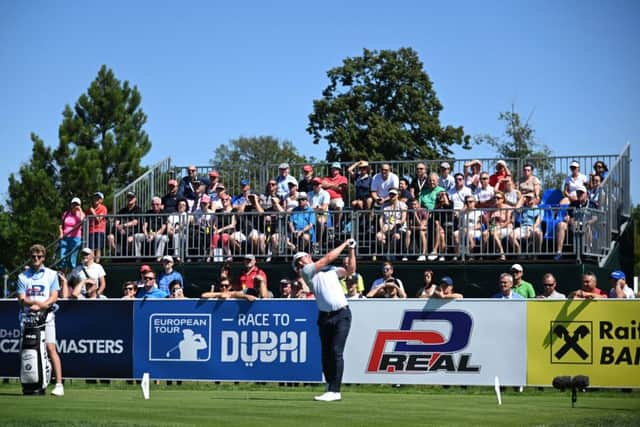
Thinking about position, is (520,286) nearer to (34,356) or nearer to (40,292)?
(40,292)

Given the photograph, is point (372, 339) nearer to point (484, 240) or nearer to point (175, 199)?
point (484, 240)

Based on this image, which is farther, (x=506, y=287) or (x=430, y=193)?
(x=430, y=193)

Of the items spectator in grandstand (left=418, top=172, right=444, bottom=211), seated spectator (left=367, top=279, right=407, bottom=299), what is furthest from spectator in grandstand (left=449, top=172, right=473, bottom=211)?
seated spectator (left=367, top=279, right=407, bottom=299)

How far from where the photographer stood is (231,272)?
2333cm

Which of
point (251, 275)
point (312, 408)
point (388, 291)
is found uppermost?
point (251, 275)

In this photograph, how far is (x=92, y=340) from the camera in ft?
65.7

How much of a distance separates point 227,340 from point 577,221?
6883mm

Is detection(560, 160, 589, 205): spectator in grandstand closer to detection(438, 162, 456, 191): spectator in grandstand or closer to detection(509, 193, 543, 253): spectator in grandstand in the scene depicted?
detection(509, 193, 543, 253): spectator in grandstand

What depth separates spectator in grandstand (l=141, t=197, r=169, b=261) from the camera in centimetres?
2405

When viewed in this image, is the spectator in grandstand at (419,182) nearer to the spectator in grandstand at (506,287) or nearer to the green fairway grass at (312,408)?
the spectator in grandstand at (506,287)

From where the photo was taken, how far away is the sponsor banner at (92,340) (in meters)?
19.8

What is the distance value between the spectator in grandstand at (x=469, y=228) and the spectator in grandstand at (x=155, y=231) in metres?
6.24

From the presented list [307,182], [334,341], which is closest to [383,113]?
[307,182]

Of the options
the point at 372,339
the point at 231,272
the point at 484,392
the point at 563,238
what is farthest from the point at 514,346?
the point at 231,272
